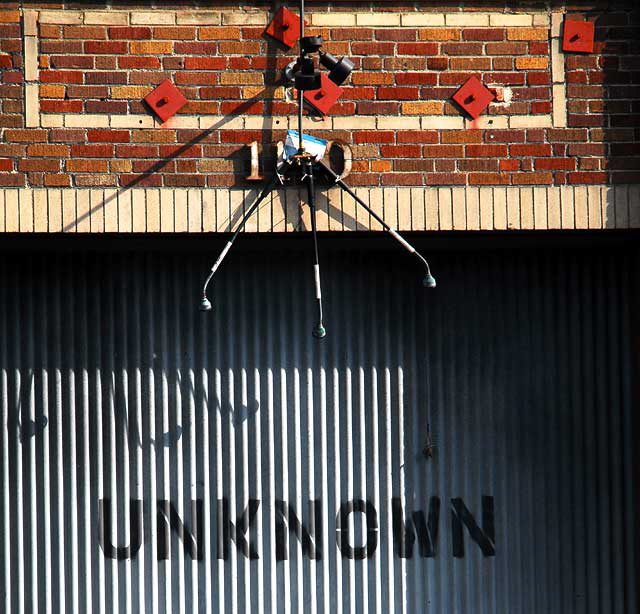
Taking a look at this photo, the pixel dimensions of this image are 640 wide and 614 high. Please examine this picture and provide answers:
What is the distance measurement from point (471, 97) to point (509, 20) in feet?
1.87

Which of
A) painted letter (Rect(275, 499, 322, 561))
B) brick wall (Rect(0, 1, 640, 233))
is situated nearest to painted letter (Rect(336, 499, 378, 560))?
painted letter (Rect(275, 499, 322, 561))

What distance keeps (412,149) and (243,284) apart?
1.48 metres

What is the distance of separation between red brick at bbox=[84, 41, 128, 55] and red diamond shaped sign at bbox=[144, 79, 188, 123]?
1.09 feet

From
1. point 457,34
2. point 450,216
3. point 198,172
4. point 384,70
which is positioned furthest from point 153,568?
point 457,34

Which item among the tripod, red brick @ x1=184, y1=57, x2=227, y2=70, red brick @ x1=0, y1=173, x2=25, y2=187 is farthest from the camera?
red brick @ x1=184, y1=57, x2=227, y2=70

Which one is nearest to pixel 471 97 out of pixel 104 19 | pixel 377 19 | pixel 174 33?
pixel 377 19

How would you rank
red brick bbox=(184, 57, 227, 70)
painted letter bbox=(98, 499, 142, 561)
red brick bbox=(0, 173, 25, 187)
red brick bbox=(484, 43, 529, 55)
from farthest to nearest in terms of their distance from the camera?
painted letter bbox=(98, 499, 142, 561)
red brick bbox=(484, 43, 529, 55)
red brick bbox=(184, 57, 227, 70)
red brick bbox=(0, 173, 25, 187)

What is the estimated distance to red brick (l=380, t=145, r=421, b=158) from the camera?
5.98 metres

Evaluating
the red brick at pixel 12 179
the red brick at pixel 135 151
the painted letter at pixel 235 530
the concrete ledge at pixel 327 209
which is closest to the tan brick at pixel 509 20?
the concrete ledge at pixel 327 209

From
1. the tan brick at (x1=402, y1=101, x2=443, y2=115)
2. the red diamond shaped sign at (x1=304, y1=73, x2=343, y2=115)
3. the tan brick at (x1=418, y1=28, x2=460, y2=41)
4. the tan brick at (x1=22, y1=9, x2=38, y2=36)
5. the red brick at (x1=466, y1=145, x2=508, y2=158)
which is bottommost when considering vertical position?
the red brick at (x1=466, y1=145, x2=508, y2=158)

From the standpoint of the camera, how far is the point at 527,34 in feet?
19.8

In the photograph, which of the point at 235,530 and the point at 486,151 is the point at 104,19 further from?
the point at 235,530

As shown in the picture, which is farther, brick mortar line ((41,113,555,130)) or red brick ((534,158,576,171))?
red brick ((534,158,576,171))

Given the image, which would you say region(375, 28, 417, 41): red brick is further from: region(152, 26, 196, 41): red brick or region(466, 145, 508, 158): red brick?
region(152, 26, 196, 41): red brick
